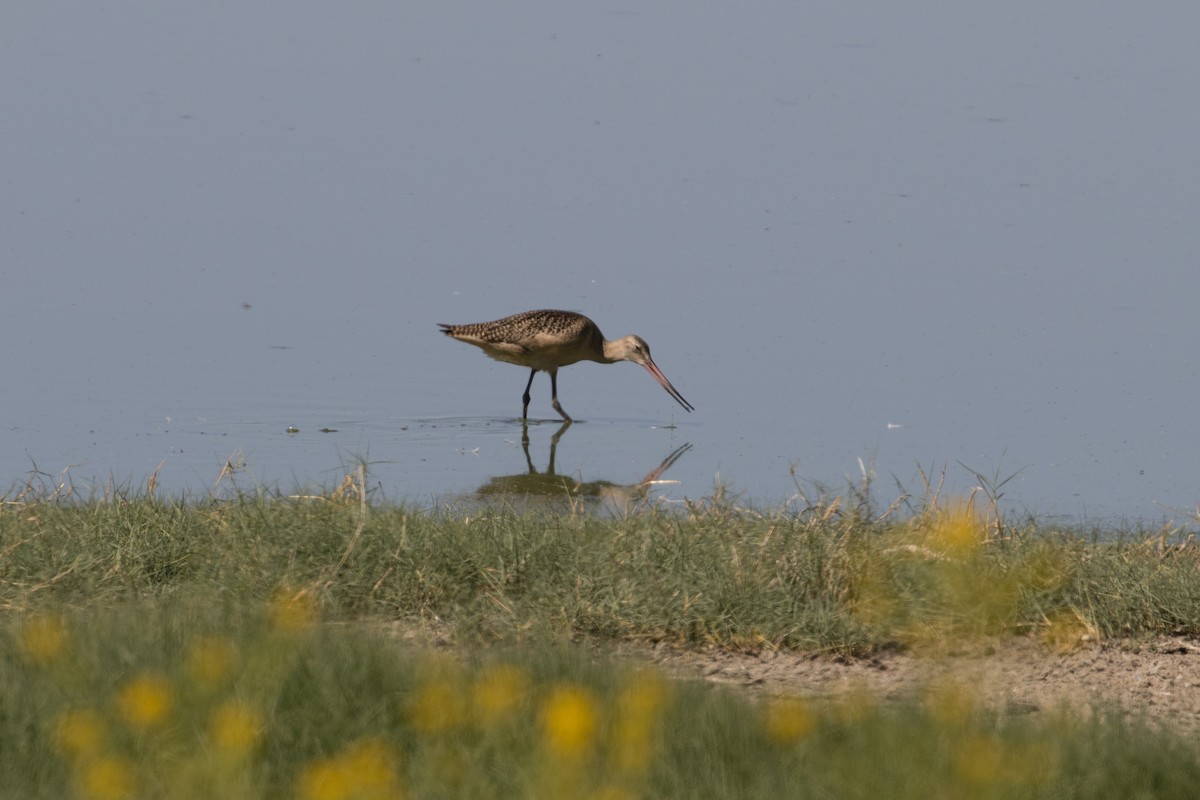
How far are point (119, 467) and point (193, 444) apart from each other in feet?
2.25

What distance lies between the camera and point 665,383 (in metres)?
12.7

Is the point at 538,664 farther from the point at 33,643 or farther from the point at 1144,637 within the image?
the point at 1144,637

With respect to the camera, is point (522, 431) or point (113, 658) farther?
point (522, 431)

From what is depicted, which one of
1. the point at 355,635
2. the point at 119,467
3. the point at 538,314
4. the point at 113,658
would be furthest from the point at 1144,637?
the point at 538,314

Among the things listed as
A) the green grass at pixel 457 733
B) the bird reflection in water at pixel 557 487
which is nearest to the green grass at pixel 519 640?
the green grass at pixel 457 733

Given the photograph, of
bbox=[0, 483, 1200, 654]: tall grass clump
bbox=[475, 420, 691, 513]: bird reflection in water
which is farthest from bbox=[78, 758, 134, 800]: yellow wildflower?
bbox=[475, 420, 691, 513]: bird reflection in water

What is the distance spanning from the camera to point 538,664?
480 cm

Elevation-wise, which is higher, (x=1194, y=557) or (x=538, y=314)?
(x=538, y=314)

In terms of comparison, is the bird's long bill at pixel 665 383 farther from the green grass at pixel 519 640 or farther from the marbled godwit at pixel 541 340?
the green grass at pixel 519 640

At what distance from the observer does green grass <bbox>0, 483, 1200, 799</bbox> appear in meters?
3.90

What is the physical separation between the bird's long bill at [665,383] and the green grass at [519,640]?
5.08m

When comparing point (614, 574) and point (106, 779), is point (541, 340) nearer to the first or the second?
point (614, 574)

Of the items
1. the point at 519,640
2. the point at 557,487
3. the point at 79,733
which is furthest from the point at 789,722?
the point at 557,487

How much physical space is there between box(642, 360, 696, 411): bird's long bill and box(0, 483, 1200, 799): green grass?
508 centimetres
